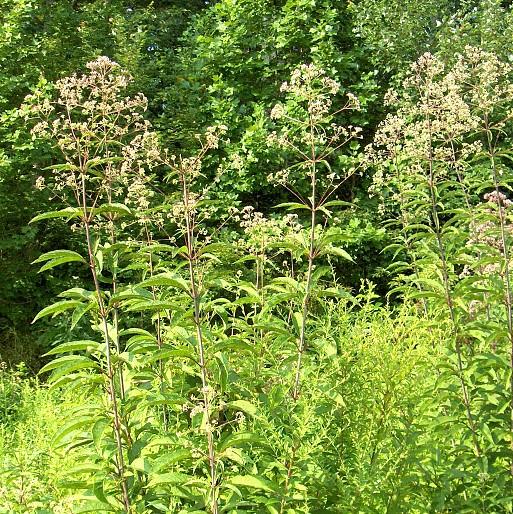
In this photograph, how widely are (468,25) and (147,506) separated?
8.68m

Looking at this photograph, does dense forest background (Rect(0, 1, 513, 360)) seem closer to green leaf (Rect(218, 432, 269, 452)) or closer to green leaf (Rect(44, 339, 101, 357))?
green leaf (Rect(44, 339, 101, 357))

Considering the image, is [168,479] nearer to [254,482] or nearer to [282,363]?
[254,482]

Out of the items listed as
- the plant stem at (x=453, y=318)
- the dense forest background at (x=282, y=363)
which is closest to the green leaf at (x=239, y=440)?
→ the dense forest background at (x=282, y=363)

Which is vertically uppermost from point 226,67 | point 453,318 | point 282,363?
point 226,67

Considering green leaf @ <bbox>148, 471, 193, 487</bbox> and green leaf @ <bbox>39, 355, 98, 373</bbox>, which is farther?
green leaf @ <bbox>39, 355, 98, 373</bbox>

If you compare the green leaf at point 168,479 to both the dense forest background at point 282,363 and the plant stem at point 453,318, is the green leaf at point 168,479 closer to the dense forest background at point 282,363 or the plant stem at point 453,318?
the dense forest background at point 282,363

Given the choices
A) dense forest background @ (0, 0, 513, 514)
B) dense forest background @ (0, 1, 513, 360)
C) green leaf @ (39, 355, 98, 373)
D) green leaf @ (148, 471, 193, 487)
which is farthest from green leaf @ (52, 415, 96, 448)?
dense forest background @ (0, 1, 513, 360)

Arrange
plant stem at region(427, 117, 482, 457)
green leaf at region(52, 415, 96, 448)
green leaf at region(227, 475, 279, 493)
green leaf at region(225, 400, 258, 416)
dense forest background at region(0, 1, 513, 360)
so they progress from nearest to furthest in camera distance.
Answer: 1. green leaf at region(227, 475, 279, 493)
2. green leaf at region(225, 400, 258, 416)
3. green leaf at region(52, 415, 96, 448)
4. plant stem at region(427, 117, 482, 457)
5. dense forest background at region(0, 1, 513, 360)

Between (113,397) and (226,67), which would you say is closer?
(113,397)

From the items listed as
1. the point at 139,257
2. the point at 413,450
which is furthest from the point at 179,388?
the point at 413,450

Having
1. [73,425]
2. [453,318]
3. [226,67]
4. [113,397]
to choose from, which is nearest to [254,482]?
[113,397]

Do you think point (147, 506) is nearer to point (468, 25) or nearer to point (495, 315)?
point (495, 315)

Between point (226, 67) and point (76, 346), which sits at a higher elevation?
point (226, 67)

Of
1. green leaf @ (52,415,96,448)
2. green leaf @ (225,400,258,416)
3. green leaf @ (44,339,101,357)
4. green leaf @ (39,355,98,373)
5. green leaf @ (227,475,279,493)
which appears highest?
green leaf @ (44,339,101,357)
